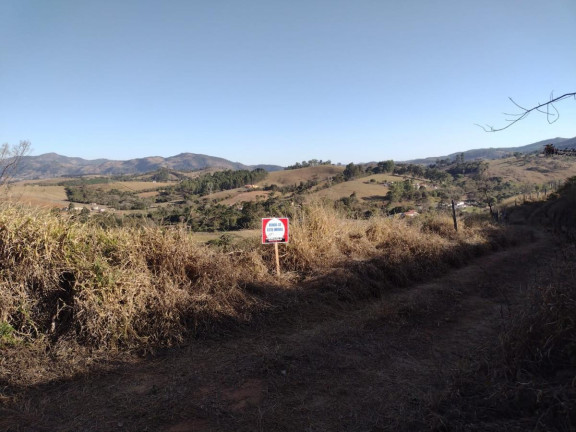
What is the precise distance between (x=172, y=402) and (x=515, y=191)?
52.8 metres

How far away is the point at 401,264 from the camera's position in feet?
23.4

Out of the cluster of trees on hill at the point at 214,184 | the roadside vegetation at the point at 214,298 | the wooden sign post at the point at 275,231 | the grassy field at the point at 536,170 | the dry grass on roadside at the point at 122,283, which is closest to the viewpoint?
the roadside vegetation at the point at 214,298

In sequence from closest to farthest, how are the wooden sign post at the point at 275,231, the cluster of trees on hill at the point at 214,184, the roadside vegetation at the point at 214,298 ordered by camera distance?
the roadside vegetation at the point at 214,298 → the wooden sign post at the point at 275,231 → the cluster of trees on hill at the point at 214,184

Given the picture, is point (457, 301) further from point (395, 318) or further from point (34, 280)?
point (34, 280)

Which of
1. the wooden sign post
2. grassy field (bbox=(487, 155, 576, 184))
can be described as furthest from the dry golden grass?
grassy field (bbox=(487, 155, 576, 184))

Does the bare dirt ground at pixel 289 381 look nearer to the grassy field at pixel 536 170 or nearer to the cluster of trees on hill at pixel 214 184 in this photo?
the cluster of trees on hill at pixel 214 184

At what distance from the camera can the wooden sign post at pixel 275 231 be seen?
6.15 m

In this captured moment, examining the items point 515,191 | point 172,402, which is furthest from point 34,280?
point 515,191

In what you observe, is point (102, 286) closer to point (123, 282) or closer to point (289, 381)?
point (123, 282)

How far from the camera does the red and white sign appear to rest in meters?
6.15

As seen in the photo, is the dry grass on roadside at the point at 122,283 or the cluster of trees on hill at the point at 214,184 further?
the cluster of trees on hill at the point at 214,184

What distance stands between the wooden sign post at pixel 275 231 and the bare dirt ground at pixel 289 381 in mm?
1549

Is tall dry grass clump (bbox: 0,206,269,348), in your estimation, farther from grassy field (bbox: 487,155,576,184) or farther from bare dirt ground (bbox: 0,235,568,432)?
grassy field (bbox: 487,155,576,184)

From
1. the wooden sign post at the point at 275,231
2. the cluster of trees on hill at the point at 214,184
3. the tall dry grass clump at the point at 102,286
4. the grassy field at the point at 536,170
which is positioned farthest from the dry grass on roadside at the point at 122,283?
the grassy field at the point at 536,170
